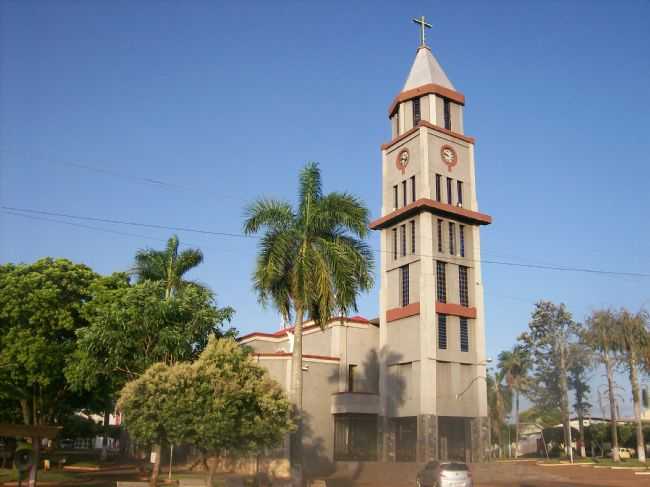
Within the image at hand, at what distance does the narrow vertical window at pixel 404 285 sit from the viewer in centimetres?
5225

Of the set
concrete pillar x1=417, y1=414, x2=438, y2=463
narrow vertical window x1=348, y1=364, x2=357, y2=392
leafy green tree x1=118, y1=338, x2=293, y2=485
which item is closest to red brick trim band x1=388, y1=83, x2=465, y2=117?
narrow vertical window x1=348, y1=364, x2=357, y2=392

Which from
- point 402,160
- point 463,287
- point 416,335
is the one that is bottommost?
point 416,335

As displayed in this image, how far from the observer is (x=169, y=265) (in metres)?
41.3

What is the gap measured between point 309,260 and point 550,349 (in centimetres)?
6673

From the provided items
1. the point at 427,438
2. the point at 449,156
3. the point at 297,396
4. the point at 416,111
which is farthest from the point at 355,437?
the point at 416,111

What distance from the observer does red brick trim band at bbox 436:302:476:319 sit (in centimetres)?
4978

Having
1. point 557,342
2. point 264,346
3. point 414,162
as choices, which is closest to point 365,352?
point 264,346

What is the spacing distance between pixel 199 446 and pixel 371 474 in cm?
2290

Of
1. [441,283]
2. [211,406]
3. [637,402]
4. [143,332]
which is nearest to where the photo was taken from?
[211,406]

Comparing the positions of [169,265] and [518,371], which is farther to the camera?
[518,371]

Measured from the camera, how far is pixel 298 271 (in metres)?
30.2

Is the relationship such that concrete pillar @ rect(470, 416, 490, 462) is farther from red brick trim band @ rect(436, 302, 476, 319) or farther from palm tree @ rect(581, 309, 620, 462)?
palm tree @ rect(581, 309, 620, 462)

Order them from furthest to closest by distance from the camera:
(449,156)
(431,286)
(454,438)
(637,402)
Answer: (637,402) < (449,156) < (454,438) < (431,286)

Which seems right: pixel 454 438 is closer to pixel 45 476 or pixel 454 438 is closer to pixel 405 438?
pixel 405 438
